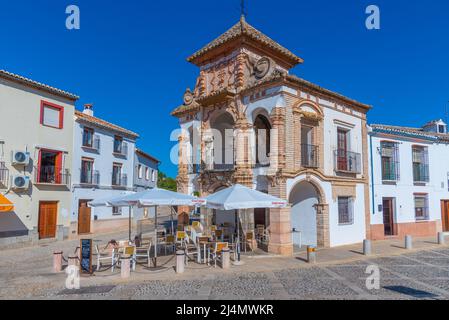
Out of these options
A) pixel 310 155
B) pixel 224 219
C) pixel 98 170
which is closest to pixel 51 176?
pixel 98 170

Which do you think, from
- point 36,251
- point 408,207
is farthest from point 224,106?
point 408,207

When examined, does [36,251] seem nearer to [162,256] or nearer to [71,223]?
[71,223]

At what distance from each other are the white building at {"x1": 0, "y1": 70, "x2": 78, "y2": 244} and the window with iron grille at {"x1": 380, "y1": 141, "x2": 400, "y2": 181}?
1901cm

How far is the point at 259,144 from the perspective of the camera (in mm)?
15852

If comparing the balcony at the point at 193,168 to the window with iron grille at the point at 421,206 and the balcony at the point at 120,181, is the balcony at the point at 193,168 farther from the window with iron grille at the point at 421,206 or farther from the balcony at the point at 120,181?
the window with iron grille at the point at 421,206

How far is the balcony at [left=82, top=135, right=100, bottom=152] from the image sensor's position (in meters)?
21.6

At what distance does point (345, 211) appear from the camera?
15.9m

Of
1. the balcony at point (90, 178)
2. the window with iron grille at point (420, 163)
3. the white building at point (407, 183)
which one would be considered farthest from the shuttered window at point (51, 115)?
the window with iron grille at point (420, 163)

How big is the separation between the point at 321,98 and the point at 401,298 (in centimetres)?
A: 998

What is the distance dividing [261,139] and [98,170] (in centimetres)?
1314

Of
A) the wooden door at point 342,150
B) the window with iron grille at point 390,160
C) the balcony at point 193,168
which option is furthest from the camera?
the window with iron grille at point 390,160

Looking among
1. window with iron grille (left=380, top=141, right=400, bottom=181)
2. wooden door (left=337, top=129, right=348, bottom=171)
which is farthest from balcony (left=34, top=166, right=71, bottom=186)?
window with iron grille (left=380, top=141, right=400, bottom=181)

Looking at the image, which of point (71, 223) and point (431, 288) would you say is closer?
point (431, 288)

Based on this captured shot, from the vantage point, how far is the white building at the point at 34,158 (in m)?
16.3
